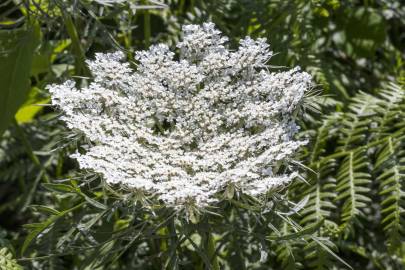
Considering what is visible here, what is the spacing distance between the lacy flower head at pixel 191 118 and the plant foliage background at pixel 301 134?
0.23 feet

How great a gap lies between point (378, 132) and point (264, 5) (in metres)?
0.61

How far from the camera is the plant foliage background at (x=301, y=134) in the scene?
1991mm

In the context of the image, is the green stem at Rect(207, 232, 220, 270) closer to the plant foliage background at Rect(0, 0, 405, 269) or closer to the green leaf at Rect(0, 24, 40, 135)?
the plant foliage background at Rect(0, 0, 405, 269)

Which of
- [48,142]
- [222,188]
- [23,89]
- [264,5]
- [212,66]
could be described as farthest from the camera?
[48,142]

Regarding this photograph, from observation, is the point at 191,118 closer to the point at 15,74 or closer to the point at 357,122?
the point at 15,74

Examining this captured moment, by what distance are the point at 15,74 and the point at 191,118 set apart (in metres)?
0.67

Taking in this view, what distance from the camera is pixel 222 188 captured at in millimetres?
1552

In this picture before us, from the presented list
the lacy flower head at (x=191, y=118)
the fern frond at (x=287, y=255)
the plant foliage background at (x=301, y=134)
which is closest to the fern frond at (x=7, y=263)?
the plant foliage background at (x=301, y=134)

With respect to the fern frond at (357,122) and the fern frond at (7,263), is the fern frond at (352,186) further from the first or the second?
the fern frond at (7,263)

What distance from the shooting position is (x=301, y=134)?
222 cm

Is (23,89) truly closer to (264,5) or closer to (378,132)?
(264,5)

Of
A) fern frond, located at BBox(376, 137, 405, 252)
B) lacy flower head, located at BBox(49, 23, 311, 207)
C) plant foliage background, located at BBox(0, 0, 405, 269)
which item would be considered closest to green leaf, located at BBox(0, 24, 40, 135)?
plant foliage background, located at BBox(0, 0, 405, 269)

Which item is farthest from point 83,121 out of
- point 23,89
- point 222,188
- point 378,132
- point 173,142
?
point 378,132

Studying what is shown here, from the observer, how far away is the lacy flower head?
1545 millimetres
